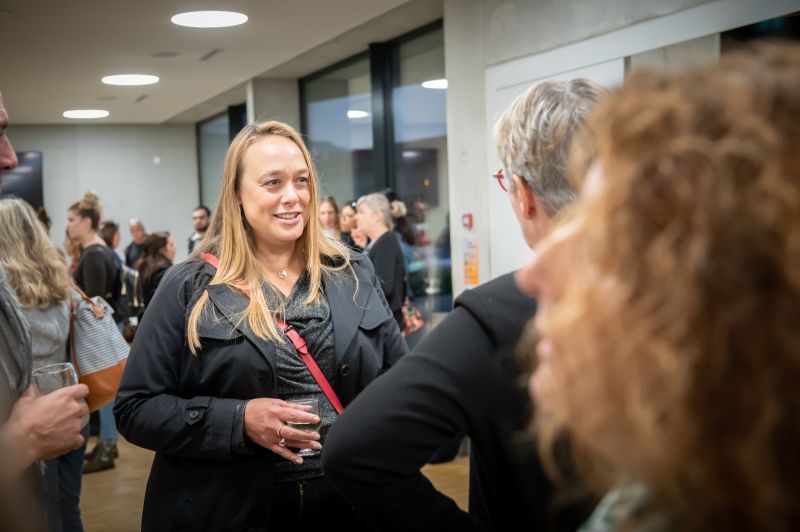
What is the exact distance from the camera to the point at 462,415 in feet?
4.13

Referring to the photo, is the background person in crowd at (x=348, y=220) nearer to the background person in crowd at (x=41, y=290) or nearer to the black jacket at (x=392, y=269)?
the black jacket at (x=392, y=269)

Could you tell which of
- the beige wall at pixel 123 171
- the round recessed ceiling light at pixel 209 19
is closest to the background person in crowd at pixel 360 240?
the round recessed ceiling light at pixel 209 19

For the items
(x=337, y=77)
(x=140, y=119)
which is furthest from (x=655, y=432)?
(x=140, y=119)

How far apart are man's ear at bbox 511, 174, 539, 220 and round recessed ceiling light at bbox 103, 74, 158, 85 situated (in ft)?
30.3

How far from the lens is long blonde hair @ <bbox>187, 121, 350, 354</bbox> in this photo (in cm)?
222

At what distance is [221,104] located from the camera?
12.5 m

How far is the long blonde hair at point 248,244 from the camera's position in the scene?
7.29 feet

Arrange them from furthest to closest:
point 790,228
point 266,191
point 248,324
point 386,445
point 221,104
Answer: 1. point 221,104
2. point 266,191
3. point 248,324
4. point 386,445
5. point 790,228

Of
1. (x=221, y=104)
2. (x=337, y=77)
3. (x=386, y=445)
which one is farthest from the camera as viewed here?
(x=221, y=104)

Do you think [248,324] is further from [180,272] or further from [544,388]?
[544,388]

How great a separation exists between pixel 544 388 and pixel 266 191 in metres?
1.67

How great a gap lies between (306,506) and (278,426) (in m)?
0.24

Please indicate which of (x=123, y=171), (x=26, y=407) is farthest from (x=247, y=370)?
(x=123, y=171)

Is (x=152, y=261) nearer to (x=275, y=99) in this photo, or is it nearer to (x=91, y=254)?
(x=91, y=254)
